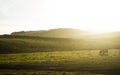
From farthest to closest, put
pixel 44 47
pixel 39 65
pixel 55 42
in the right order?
1. pixel 55 42
2. pixel 44 47
3. pixel 39 65

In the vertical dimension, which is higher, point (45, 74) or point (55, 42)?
point (55, 42)

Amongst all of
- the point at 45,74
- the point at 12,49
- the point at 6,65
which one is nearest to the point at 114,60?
the point at 45,74

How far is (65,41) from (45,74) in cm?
8322

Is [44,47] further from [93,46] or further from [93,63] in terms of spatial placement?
[93,63]

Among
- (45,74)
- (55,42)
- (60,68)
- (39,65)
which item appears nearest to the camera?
(45,74)

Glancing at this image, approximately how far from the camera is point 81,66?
5766 centimetres

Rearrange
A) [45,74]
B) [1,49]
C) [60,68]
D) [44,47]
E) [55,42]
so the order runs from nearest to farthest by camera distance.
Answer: [45,74] < [60,68] < [1,49] < [44,47] < [55,42]

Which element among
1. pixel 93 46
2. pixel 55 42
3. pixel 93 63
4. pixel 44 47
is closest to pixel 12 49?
pixel 44 47

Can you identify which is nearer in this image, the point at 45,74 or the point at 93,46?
the point at 45,74

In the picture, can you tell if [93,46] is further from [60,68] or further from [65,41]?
[60,68]

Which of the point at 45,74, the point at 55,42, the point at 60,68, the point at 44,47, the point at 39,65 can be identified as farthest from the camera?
the point at 55,42

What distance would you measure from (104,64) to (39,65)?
1464cm

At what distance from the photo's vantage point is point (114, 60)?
2450 inches

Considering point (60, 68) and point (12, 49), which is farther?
point (12, 49)
